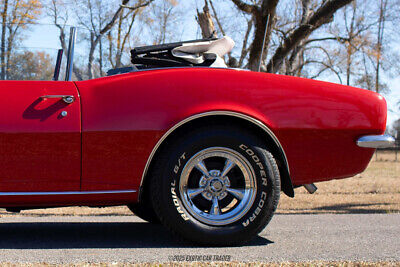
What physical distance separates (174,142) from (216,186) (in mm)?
377

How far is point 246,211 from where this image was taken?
3230mm

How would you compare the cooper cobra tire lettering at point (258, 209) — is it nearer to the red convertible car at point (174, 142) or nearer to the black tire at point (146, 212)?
the red convertible car at point (174, 142)

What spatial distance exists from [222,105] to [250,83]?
246 millimetres

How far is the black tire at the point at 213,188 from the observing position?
124 inches

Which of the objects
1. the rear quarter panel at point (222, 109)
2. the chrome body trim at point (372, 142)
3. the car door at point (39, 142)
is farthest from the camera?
the chrome body trim at point (372, 142)

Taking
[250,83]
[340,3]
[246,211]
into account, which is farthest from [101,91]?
[340,3]

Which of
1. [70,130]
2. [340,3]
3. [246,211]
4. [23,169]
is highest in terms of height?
[340,3]

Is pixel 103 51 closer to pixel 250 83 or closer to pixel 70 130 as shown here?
pixel 70 130

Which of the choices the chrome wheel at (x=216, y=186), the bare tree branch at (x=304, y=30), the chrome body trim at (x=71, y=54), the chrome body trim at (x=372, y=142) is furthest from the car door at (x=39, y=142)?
the bare tree branch at (x=304, y=30)

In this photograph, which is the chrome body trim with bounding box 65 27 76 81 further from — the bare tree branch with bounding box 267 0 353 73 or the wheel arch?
the bare tree branch with bounding box 267 0 353 73

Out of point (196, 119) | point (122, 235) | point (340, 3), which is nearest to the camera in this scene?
point (196, 119)

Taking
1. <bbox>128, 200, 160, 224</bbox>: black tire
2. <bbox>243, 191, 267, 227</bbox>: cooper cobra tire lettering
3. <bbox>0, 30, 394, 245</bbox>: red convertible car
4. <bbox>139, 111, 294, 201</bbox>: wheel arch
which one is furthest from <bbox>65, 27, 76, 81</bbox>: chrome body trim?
<bbox>243, 191, 267, 227</bbox>: cooper cobra tire lettering

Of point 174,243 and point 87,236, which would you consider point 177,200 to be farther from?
point 87,236

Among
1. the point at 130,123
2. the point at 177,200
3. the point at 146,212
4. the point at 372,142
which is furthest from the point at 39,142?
the point at 372,142
